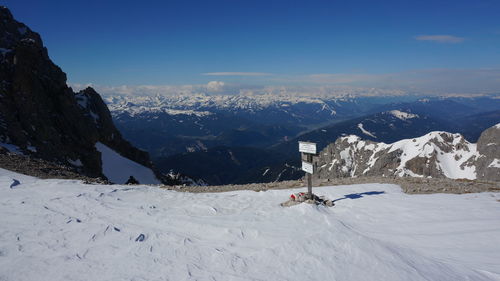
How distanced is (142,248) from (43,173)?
15761 millimetres

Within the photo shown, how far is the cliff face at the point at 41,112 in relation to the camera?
32969 mm

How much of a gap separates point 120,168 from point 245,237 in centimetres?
5443


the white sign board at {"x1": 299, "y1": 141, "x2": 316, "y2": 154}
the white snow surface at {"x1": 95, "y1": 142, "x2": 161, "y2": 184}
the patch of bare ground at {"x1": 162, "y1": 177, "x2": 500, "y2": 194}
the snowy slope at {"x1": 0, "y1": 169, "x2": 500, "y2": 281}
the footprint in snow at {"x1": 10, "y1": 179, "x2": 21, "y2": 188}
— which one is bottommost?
the white snow surface at {"x1": 95, "y1": 142, "x2": 161, "y2": 184}

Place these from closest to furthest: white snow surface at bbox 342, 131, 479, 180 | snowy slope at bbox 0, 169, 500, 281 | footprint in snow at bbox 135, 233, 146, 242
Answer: snowy slope at bbox 0, 169, 500, 281 < footprint in snow at bbox 135, 233, 146, 242 < white snow surface at bbox 342, 131, 479, 180

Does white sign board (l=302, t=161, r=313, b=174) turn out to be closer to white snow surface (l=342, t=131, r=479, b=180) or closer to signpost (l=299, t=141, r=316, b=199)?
signpost (l=299, t=141, r=316, b=199)

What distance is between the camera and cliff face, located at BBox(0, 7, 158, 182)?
32969mm

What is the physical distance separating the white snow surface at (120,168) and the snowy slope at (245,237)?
132 ft

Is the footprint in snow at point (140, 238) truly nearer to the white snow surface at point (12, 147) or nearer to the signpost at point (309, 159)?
the signpost at point (309, 159)

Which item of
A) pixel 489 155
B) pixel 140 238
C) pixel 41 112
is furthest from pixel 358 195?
pixel 489 155

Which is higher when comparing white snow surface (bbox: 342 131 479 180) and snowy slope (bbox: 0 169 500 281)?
snowy slope (bbox: 0 169 500 281)

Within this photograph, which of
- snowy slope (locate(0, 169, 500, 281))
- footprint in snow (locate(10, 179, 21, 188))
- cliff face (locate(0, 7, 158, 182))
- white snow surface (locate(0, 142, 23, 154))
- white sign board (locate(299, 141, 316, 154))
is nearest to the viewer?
snowy slope (locate(0, 169, 500, 281))

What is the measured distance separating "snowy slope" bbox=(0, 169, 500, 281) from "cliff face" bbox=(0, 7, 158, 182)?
21.0 meters

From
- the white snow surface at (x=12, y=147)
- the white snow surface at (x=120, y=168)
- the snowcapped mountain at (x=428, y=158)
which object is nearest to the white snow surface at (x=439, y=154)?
the snowcapped mountain at (x=428, y=158)

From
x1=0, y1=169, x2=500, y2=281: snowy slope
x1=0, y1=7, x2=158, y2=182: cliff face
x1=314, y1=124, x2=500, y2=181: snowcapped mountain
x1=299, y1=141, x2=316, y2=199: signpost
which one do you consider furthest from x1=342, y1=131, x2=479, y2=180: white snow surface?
x1=299, y1=141, x2=316, y2=199: signpost
